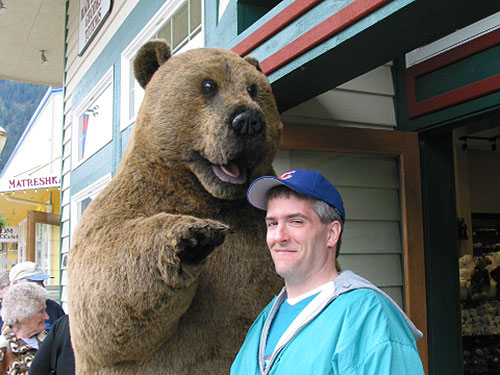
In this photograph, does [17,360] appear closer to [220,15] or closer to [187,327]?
[187,327]

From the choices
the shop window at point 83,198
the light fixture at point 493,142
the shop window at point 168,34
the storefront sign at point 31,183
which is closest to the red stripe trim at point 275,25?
the shop window at point 168,34

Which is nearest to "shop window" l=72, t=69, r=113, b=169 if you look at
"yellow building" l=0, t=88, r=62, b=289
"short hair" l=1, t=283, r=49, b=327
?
"short hair" l=1, t=283, r=49, b=327

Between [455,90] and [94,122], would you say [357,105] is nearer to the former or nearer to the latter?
[455,90]

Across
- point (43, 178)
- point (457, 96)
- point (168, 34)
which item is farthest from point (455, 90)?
point (43, 178)

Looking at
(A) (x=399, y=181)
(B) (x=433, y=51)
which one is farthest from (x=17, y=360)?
(B) (x=433, y=51)

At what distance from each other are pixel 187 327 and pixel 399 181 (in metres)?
1.92

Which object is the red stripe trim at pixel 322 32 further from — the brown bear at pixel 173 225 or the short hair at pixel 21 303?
the short hair at pixel 21 303

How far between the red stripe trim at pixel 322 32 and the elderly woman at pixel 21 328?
7.16 feet

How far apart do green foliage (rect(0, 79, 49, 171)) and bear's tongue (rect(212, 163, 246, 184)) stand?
64363 mm

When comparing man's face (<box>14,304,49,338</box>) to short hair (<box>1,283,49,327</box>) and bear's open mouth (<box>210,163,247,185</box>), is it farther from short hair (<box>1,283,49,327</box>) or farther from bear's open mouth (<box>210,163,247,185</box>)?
bear's open mouth (<box>210,163,247,185</box>)

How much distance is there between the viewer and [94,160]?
631 centimetres

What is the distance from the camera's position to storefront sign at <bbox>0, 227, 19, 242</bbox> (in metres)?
18.3

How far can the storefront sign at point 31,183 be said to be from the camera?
12.9 m

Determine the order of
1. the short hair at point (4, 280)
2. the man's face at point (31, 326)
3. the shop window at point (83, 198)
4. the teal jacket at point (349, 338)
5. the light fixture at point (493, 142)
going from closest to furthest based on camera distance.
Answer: the teal jacket at point (349, 338) < the man's face at point (31, 326) < the short hair at point (4, 280) < the shop window at point (83, 198) < the light fixture at point (493, 142)
